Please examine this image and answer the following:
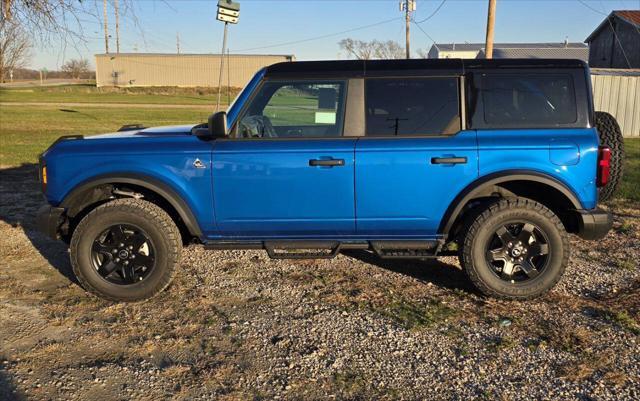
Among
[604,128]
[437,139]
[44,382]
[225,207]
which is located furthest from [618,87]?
[44,382]

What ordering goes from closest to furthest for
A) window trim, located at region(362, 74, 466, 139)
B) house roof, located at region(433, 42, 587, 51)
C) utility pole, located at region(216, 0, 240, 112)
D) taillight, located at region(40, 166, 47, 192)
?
window trim, located at region(362, 74, 466, 139)
taillight, located at region(40, 166, 47, 192)
utility pole, located at region(216, 0, 240, 112)
house roof, located at region(433, 42, 587, 51)

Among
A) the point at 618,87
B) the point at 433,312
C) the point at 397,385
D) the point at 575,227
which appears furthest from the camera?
the point at 618,87

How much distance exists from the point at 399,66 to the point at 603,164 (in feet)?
5.67

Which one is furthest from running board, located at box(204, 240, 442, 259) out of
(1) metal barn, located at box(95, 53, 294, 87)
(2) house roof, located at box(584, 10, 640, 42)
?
(1) metal barn, located at box(95, 53, 294, 87)

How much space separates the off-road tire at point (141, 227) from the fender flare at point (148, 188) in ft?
0.49

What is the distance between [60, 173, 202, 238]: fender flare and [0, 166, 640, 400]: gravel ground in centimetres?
70

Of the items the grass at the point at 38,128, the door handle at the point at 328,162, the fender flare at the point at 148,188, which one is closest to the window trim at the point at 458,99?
the door handle at the point at 328,162

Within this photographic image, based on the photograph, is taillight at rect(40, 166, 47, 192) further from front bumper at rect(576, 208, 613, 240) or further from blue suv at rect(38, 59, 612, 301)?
front bumper at rect(576, 208, 613, 240)

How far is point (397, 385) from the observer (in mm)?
3117

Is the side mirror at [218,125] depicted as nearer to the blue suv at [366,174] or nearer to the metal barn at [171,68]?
the blue suv at [366,174]

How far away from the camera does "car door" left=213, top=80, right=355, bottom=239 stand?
417 centimetres

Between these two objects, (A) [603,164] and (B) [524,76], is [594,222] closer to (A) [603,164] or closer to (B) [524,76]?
(A) [603,164]

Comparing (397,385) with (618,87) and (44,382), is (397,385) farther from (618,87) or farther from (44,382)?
(618,87)

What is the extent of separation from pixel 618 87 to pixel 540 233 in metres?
14.4
